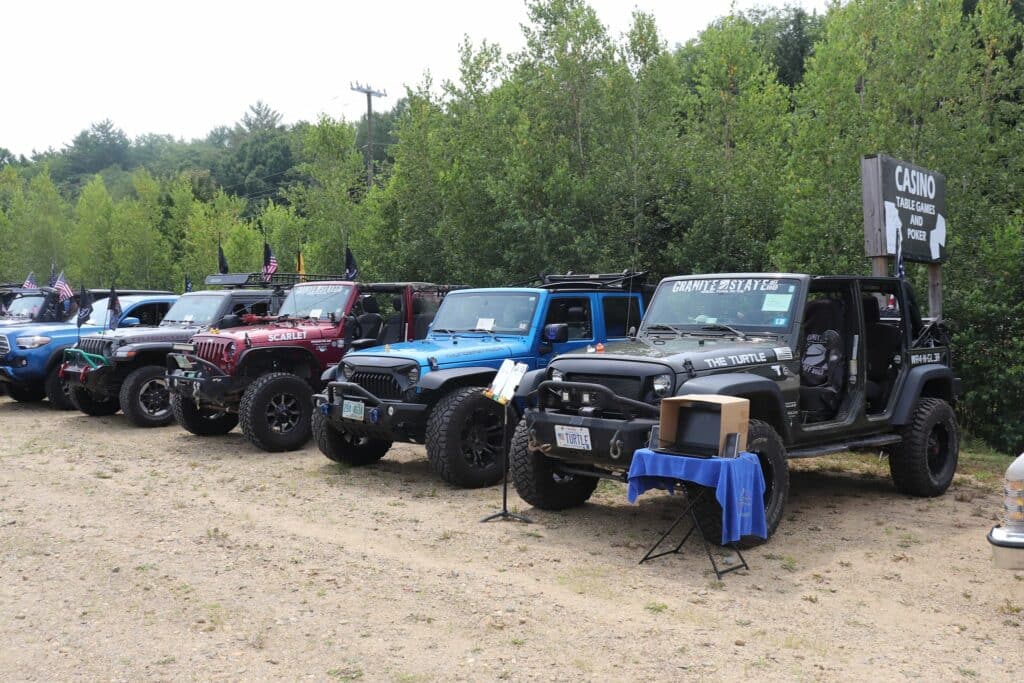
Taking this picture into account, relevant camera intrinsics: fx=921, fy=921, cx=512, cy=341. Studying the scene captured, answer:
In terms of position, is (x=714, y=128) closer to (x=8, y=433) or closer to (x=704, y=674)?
(x=8, y=433)

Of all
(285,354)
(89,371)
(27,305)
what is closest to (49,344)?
(89,371)

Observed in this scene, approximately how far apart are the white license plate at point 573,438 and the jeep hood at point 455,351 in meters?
2.28

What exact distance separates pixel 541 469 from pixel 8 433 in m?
8.67

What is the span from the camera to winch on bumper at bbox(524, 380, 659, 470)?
6.21 metres

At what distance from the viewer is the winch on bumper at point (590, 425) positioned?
20.4ft

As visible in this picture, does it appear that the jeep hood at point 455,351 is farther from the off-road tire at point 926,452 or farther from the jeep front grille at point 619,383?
the off-road tire at point 926,452

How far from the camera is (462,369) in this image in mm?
8562

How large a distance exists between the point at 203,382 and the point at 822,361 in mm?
6742

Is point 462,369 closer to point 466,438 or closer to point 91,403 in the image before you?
point 466,438

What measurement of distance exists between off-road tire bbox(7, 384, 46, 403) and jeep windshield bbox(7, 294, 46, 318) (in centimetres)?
166

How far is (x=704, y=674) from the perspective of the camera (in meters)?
4.21

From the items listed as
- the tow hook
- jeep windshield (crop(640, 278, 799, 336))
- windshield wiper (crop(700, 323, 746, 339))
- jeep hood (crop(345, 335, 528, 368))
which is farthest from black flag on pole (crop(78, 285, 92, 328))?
the tow hook

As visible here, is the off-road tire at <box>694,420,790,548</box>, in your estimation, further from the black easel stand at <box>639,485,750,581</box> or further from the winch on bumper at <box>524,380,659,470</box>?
the winch on bumper at <box>524,380,659,470</box>

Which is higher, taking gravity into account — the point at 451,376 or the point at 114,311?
the point at 114,311
